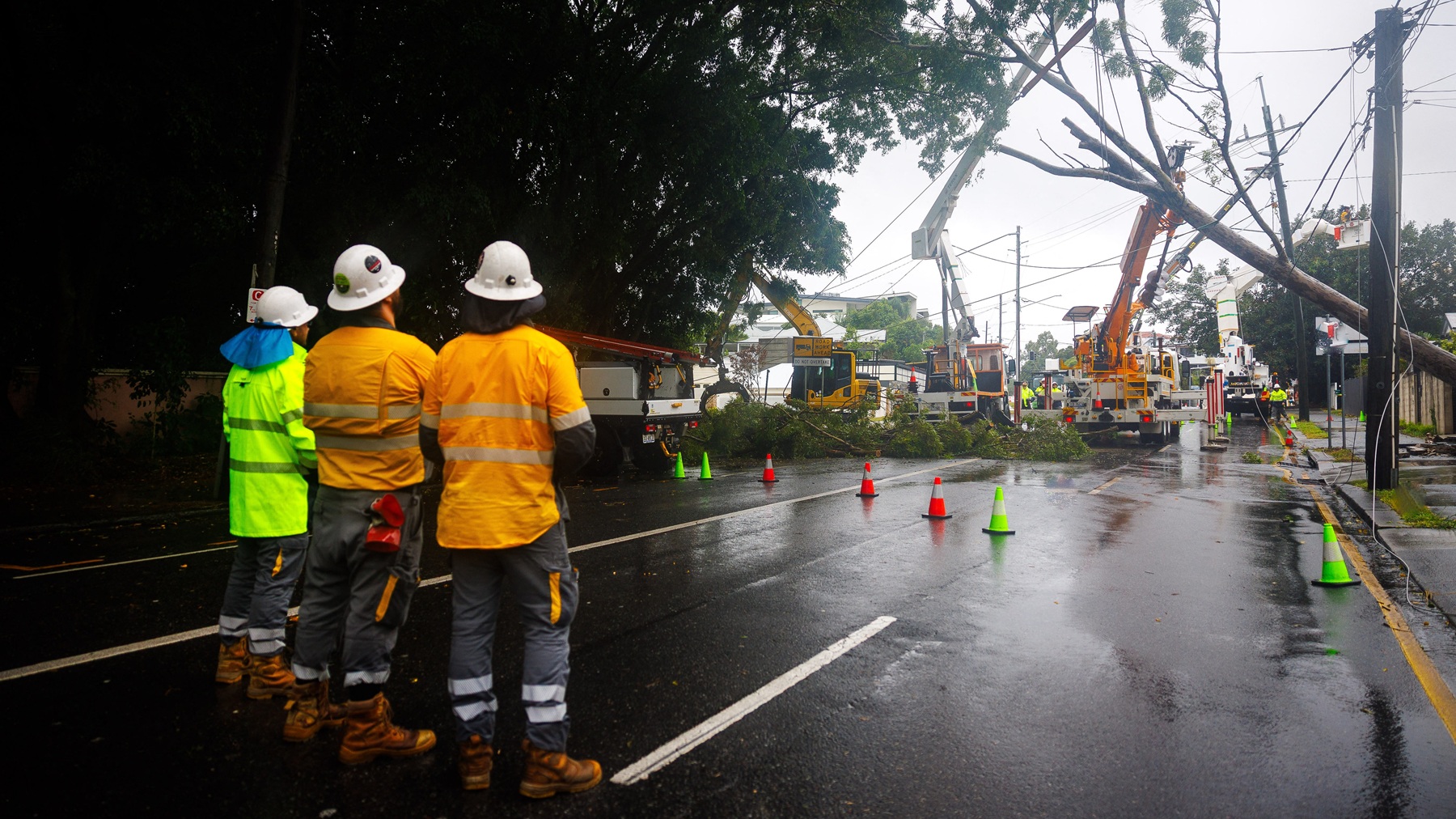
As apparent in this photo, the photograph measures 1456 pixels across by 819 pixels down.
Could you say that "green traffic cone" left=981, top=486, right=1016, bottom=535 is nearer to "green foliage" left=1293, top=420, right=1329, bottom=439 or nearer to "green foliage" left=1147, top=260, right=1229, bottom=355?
"green foliage" left=1293, top=420, right=1329, bottom=439

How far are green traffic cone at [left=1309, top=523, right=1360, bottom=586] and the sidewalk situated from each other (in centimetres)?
55

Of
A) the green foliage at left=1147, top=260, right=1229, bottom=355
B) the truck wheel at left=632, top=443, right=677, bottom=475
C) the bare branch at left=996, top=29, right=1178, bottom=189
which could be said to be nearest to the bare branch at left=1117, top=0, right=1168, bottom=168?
the bare branch at left=996, top=29, right=1178, bottom=189

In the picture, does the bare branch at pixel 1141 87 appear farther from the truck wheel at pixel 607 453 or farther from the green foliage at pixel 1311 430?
the green foliage at pixel 1311 430

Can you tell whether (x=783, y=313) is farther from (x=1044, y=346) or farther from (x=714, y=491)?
(x=1044, y=346)

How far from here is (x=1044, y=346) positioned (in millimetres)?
133375

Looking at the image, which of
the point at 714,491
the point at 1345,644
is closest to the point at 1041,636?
the point at 1345,644

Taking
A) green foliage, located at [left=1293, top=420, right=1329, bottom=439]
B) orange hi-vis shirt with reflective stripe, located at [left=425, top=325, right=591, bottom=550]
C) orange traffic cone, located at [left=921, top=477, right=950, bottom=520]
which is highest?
orange hi-vis shirt with reflective stripe, located at [left=425, top=325, right=591, bottom=550]

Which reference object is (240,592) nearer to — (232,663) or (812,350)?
(232,663)

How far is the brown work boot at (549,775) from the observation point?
10.6ft

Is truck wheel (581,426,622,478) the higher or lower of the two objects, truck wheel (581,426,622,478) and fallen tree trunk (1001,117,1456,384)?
the lower

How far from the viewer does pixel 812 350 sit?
2653 cm

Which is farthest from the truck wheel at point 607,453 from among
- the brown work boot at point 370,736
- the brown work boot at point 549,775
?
the brown work boot at point 549,775

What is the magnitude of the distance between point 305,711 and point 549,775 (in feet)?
4.23

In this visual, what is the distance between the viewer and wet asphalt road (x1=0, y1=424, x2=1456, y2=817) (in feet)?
10.9
